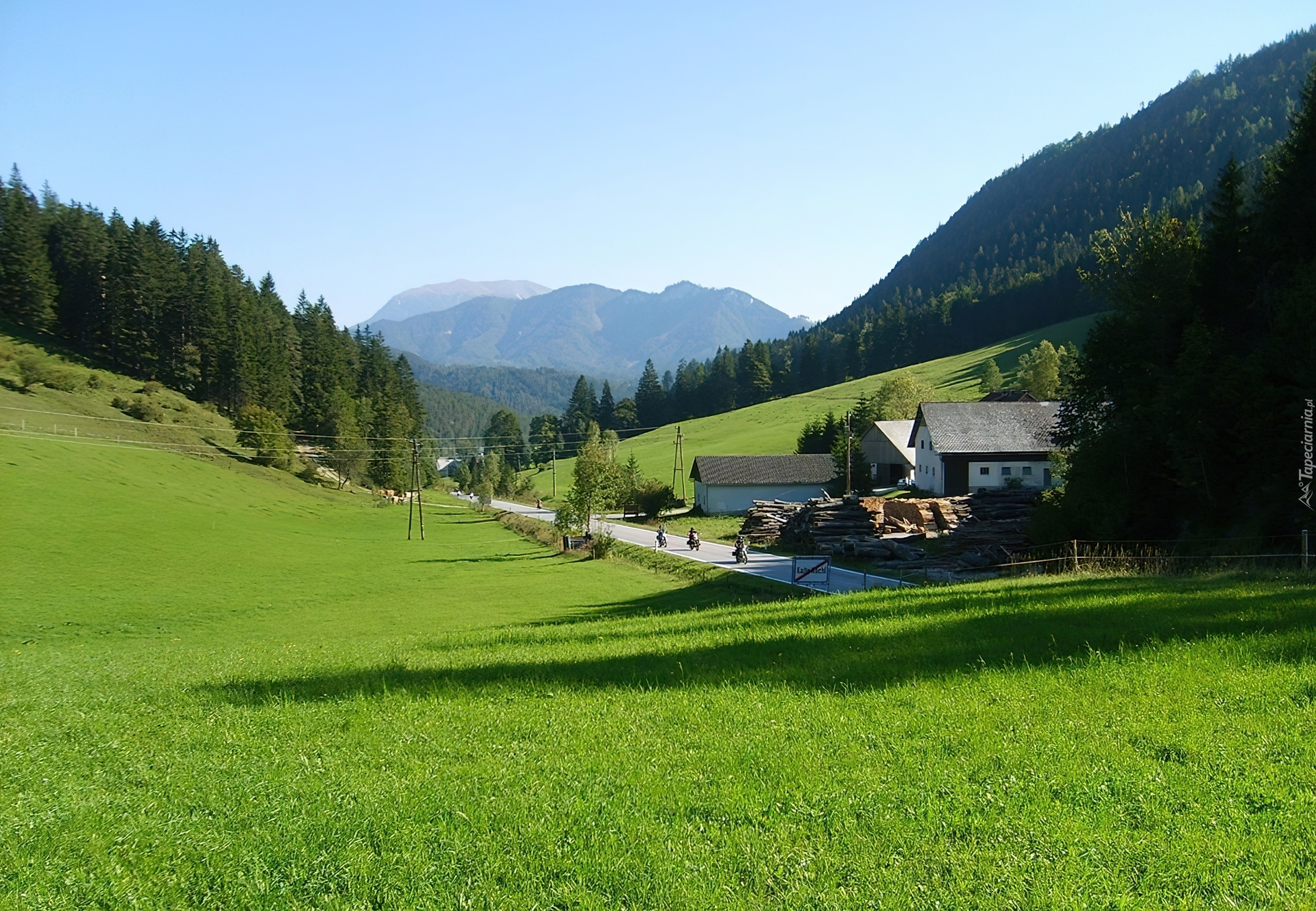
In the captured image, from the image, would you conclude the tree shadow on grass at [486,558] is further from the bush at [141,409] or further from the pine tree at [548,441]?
the pine tree at [548,441]

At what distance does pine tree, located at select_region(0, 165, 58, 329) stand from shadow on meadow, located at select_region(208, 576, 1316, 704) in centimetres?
11773

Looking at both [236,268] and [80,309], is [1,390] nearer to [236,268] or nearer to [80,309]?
[80,309]

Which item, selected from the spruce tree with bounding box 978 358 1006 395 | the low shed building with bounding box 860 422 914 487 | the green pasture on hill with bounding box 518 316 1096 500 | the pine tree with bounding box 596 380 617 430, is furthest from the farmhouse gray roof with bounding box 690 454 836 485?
the pine tree with bounding box 596 380 617 430

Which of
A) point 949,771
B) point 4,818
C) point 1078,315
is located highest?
point 1078,315

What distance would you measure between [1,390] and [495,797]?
96806 millimetres

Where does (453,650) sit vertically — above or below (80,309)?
below

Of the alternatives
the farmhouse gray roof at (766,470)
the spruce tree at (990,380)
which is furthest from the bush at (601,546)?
the spruce tree at (990,380)

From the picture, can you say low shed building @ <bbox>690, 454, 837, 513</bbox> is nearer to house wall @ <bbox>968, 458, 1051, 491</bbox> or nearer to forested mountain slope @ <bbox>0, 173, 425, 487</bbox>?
house wall @ <bbox>968, 458, 1051, 491</bbox>

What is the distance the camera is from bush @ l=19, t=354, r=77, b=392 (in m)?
83.9

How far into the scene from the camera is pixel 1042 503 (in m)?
38.4

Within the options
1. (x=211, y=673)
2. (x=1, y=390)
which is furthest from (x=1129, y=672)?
(x=1, y=390)

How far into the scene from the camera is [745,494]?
270ft

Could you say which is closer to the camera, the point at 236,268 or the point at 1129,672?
the point at 1129,672

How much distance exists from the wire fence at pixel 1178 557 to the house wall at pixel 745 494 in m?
49.3
